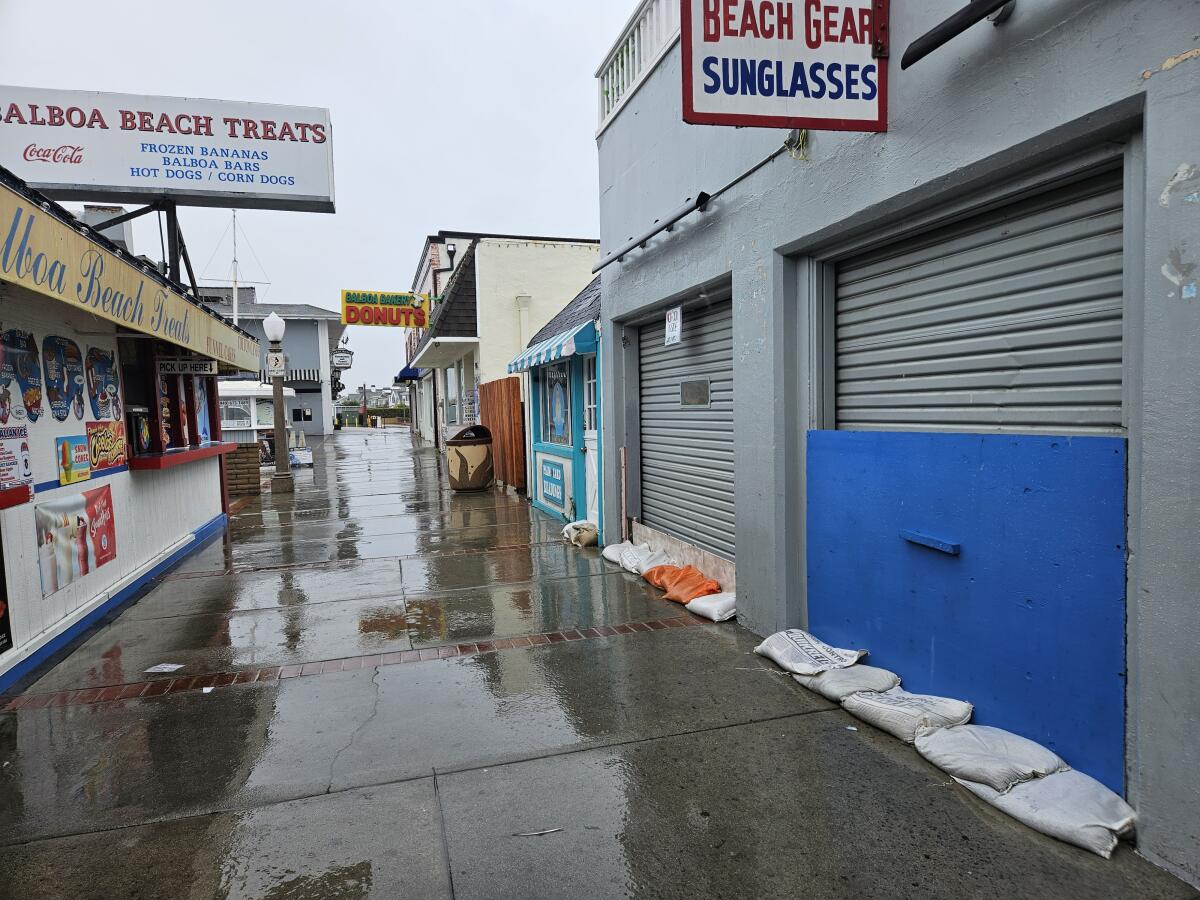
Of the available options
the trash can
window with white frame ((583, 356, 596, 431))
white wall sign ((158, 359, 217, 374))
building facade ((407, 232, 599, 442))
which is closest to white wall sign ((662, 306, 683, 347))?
window with white frame ((583, 356, 596, 431))

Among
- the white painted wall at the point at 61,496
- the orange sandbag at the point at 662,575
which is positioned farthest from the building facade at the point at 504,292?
the orange sandbag at the point at 662,575

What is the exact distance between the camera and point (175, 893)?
2594 mm

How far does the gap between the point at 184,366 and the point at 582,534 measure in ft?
16.9

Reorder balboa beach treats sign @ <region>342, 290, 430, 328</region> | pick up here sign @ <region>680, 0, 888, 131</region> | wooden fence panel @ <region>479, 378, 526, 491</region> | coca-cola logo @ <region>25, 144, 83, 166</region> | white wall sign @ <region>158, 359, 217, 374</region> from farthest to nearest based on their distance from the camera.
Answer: balboa beach treats sign @ <region>342, 290, 430, 328</region> → wooden fence panel @ <region>479, 378, 526, 491</region> → coca-cola logo @ <region>25, 144, 83, 166</region> → white wall sign @ <region>158, 359, 217, 374</region> → pick up here sign @ <region>680, 0, 888, 131</region>

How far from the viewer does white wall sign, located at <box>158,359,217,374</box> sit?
8.16 metres

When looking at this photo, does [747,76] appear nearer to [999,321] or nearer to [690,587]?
[999,321]

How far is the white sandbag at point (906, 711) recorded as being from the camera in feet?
11.5

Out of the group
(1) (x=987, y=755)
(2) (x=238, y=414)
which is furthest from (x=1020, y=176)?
(2) (x=238, y=414)

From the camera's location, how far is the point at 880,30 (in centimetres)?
365

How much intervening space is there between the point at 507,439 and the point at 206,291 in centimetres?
3587

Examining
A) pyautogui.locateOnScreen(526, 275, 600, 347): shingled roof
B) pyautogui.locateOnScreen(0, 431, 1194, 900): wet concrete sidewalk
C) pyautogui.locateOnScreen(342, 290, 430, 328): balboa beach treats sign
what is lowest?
pyautogui.locateOnScreen(0, 431, 1194, 900): wet concrete sidewalk

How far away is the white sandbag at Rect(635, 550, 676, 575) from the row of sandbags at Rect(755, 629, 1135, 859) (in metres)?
2.77

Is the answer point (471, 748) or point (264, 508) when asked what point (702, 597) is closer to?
point (471, 748)

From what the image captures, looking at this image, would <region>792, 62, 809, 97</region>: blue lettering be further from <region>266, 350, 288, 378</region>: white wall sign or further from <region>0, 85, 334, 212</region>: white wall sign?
<region>266, 350, 288, 378</region>: white wall sign
